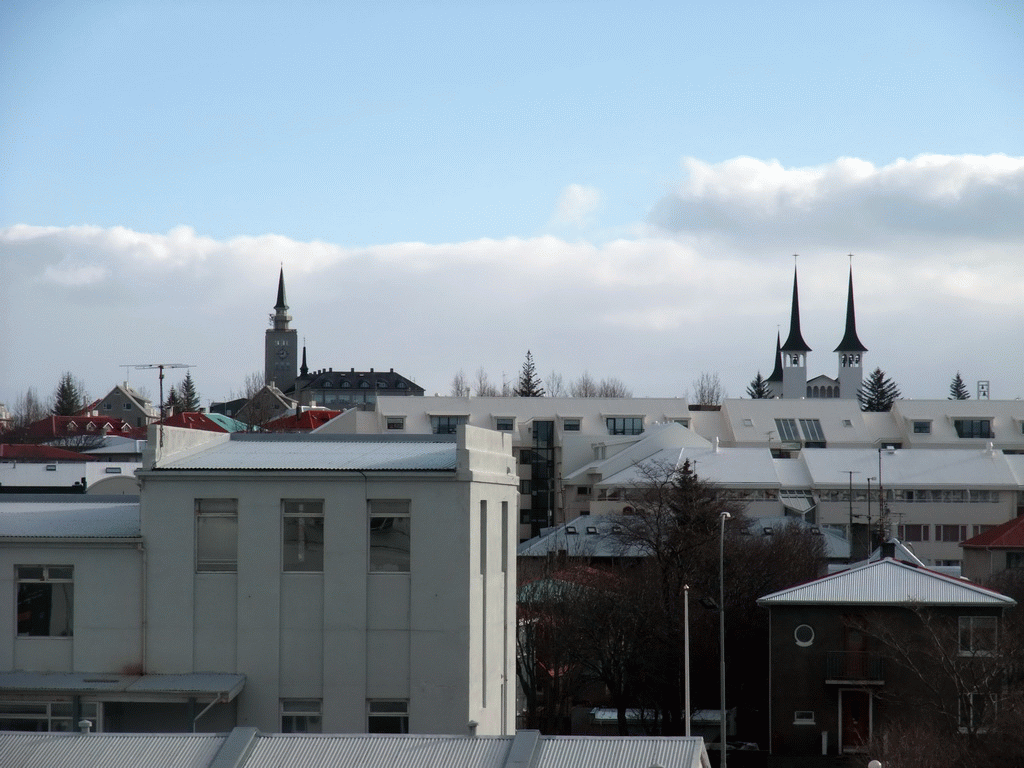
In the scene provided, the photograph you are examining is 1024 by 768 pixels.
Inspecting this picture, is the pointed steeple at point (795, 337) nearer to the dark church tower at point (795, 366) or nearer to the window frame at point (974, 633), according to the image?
the dark church tower at point (795, 366)

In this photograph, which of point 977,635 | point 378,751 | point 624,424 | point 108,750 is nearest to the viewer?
point 378,751

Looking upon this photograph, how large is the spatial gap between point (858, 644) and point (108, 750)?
28.2 m

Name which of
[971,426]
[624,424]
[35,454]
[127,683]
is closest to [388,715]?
[127,683]

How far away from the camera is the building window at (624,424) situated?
9950 cm

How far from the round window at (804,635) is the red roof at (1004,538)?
24.9 metres

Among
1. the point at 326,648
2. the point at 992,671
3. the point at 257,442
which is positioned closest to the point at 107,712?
the point at 326,648

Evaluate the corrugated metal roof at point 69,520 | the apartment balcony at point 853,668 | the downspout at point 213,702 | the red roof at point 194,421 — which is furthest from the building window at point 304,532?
the red roof at point 194,421

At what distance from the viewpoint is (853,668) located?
3941 cm

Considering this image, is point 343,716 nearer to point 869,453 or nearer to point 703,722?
point 703,722

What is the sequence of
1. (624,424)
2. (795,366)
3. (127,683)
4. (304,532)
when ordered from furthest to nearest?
(795,366) < (624,424) < (304,532) < (127,683)

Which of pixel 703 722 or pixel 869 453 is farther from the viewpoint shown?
pixel 869 453

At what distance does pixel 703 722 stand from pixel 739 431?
54181 millimetres

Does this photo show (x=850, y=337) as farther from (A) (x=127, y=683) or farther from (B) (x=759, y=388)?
(A) (x=127, y=683)

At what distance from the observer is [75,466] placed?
171 ft
